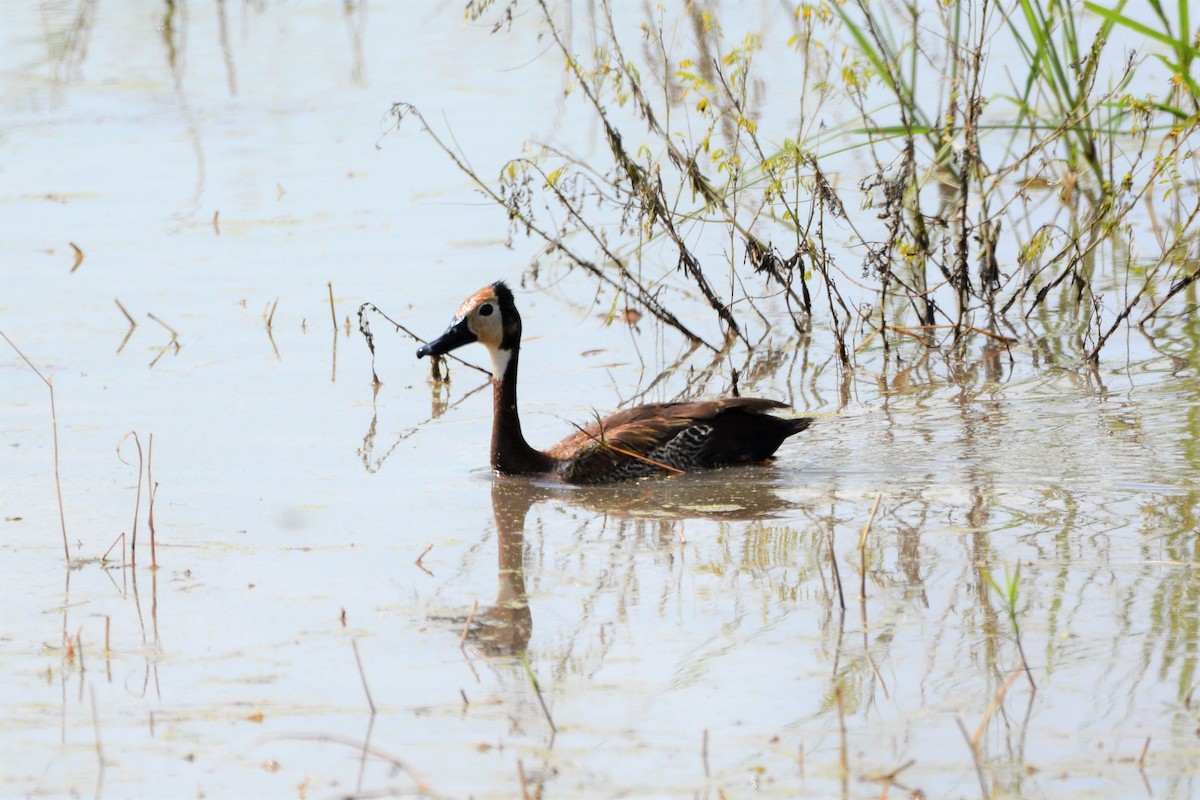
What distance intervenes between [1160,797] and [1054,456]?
332 centimetres

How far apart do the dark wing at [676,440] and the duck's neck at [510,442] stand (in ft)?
0.38

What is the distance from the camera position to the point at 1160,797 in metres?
4.06

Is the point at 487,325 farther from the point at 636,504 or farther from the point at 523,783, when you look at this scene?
the point at 523,783

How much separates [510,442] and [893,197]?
2.29 meters

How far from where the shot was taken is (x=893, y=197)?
8.30 meters

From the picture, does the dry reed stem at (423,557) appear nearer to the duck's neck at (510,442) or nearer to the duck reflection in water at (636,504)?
the duck reflection in water at (636,504)

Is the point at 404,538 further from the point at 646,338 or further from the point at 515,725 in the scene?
the point at 646,338

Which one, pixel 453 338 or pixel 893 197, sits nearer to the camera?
pixel 453 338

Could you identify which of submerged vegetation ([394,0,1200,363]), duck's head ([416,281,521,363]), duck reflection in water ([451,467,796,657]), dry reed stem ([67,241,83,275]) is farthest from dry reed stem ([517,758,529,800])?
dry reed stem ([67,241,83,275])

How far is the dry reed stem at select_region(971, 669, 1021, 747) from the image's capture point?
4281 mm

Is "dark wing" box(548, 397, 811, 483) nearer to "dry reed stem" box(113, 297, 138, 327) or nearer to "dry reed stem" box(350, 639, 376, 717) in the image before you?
"dry reed stem" box(350, 639, 376, 717)

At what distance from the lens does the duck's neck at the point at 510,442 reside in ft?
25.0

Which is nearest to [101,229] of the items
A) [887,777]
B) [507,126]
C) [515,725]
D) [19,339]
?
[19,339]

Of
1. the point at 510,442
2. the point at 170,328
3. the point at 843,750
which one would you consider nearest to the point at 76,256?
the point at 170,328
